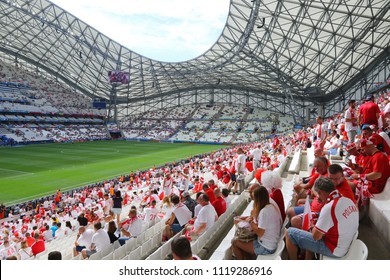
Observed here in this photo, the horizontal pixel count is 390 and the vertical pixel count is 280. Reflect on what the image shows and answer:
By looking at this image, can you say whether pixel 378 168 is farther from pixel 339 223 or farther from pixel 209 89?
pixel 209 89

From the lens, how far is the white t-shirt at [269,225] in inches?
138

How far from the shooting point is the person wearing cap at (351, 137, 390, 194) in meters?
4.28

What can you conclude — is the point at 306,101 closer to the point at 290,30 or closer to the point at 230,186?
the point at 290,30

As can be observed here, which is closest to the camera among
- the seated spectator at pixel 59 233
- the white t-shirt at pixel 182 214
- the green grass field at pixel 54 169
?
the white t-shirt at pixel 182 214

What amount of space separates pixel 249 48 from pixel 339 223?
37.6 m

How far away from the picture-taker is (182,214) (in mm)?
6020

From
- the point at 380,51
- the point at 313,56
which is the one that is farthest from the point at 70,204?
the point at 380,51

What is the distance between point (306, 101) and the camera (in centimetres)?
5909

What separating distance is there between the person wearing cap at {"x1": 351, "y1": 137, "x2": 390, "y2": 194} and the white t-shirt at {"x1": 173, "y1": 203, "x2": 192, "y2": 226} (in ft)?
10.0

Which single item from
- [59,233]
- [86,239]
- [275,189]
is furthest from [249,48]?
[275,189]

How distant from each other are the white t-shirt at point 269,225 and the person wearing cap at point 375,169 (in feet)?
5.70

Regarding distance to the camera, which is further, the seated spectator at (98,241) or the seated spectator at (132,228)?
the seated spectator at (132,228)

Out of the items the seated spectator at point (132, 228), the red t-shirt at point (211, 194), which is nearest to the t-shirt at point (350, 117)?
the red t-shirt at point (211, 194)

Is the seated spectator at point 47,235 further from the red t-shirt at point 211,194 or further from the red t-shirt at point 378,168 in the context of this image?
the red t-shirt at point 378,168
